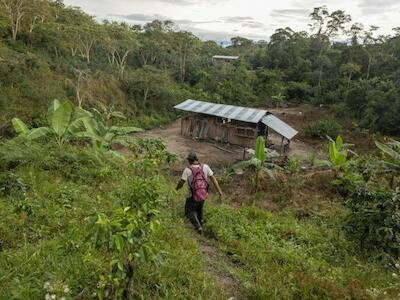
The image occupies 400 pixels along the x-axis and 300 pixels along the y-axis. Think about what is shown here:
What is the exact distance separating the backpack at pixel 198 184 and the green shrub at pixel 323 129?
54.6 feet

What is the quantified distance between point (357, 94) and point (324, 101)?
6426mm

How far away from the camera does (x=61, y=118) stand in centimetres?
976

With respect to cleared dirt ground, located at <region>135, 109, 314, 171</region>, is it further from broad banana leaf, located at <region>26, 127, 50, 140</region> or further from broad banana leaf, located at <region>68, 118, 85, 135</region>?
broad banana leaf, located at <region>26, 127, 50, 140</region>

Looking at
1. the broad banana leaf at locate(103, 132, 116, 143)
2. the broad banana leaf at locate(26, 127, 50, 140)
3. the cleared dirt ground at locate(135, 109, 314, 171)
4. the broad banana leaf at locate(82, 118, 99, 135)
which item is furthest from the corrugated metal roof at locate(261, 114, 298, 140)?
the broad banana leaf at locate(26, 127, 50, 140)

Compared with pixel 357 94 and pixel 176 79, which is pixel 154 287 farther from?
A: pixel 176 79

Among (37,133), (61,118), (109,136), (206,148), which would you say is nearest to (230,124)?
(206,148)

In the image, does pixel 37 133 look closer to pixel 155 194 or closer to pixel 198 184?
pixel 198 184

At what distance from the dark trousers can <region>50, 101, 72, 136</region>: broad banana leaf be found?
17.7 ft

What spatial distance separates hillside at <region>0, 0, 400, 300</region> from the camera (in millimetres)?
3686

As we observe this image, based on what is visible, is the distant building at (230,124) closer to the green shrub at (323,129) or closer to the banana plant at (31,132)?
the green shrub at (323,129)

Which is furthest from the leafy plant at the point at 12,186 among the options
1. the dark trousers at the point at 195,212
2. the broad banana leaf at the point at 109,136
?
the broad banana leaf at the point at 109,136

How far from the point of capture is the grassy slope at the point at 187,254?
12.1 feet

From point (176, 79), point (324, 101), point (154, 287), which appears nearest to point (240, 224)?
point (154, 287)

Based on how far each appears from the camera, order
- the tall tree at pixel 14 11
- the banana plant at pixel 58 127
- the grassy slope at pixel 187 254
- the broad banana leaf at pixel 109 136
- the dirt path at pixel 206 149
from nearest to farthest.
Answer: the grassy slope at pixel 187 254, the banana plant at pixel 58 127, the broad banana leaf at pixel 109 136, the dirt path at pixel 206 149, the tall tree at pixel 14 11
